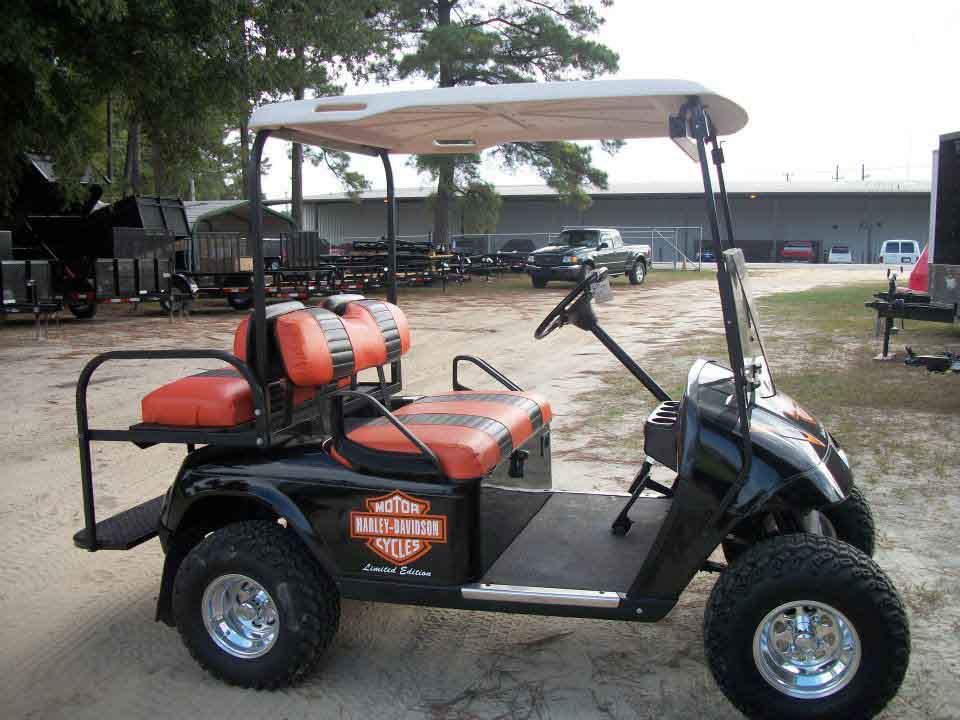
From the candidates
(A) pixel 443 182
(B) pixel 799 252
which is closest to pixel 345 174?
(A) pixel 443 182

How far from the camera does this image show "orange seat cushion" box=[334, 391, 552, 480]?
3041 millimetres

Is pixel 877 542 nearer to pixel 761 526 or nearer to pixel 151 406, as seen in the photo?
pixel 761 526

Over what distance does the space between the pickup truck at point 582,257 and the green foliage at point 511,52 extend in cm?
209

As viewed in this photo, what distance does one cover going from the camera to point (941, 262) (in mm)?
10055

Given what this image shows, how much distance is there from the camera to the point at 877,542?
4418 mm

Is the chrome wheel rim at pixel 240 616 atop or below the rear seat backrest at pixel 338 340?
below

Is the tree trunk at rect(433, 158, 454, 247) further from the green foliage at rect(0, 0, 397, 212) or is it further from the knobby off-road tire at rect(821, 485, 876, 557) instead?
the knobby off-road tire at rect(821, 485, 876, 557)

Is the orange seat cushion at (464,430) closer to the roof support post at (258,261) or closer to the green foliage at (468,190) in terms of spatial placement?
the roof support post at (258,261)

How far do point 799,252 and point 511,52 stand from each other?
2739 cm

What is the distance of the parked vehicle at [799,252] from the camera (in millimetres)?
45531

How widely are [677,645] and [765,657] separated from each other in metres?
0.70

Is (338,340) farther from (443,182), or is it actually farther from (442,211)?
(442,211)

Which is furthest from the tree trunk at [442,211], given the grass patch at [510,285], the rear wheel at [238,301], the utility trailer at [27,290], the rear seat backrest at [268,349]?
the rear seat backrest at [268,349]


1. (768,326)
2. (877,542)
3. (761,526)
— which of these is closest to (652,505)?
(761,526)
